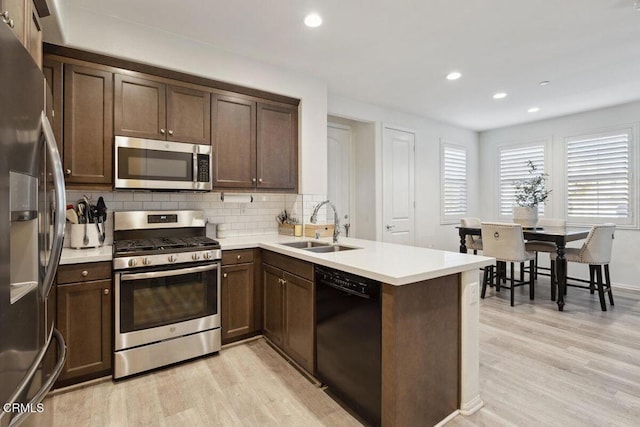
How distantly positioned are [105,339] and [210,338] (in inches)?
28.5

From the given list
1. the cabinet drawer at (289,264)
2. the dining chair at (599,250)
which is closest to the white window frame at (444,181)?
the dining chair at (599,250)

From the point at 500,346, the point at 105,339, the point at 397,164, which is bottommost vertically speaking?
the point at 500,346

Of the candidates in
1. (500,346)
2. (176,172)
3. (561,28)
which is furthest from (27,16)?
(500,346)

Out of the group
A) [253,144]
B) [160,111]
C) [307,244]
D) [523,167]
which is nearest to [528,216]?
[523,167]

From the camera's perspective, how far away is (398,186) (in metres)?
4.95

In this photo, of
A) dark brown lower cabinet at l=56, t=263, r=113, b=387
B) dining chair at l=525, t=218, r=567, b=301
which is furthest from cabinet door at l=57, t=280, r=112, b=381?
dining chair at l=525, t=218, r=567, b=301

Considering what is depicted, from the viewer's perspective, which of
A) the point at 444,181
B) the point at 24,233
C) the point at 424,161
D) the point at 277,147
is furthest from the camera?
the point at 444,181

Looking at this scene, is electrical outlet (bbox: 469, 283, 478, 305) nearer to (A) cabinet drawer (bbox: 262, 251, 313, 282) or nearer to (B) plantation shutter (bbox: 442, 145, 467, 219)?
(A) cabinet drawer (bbox: 262, 251, 313, 282)

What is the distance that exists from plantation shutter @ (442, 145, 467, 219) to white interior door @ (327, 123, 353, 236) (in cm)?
192

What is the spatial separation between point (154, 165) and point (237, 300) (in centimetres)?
132

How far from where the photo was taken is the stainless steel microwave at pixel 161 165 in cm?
252

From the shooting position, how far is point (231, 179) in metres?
3.08

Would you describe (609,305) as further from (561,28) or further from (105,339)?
(105,339)

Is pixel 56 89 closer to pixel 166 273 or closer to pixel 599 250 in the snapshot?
pixel 166 273
